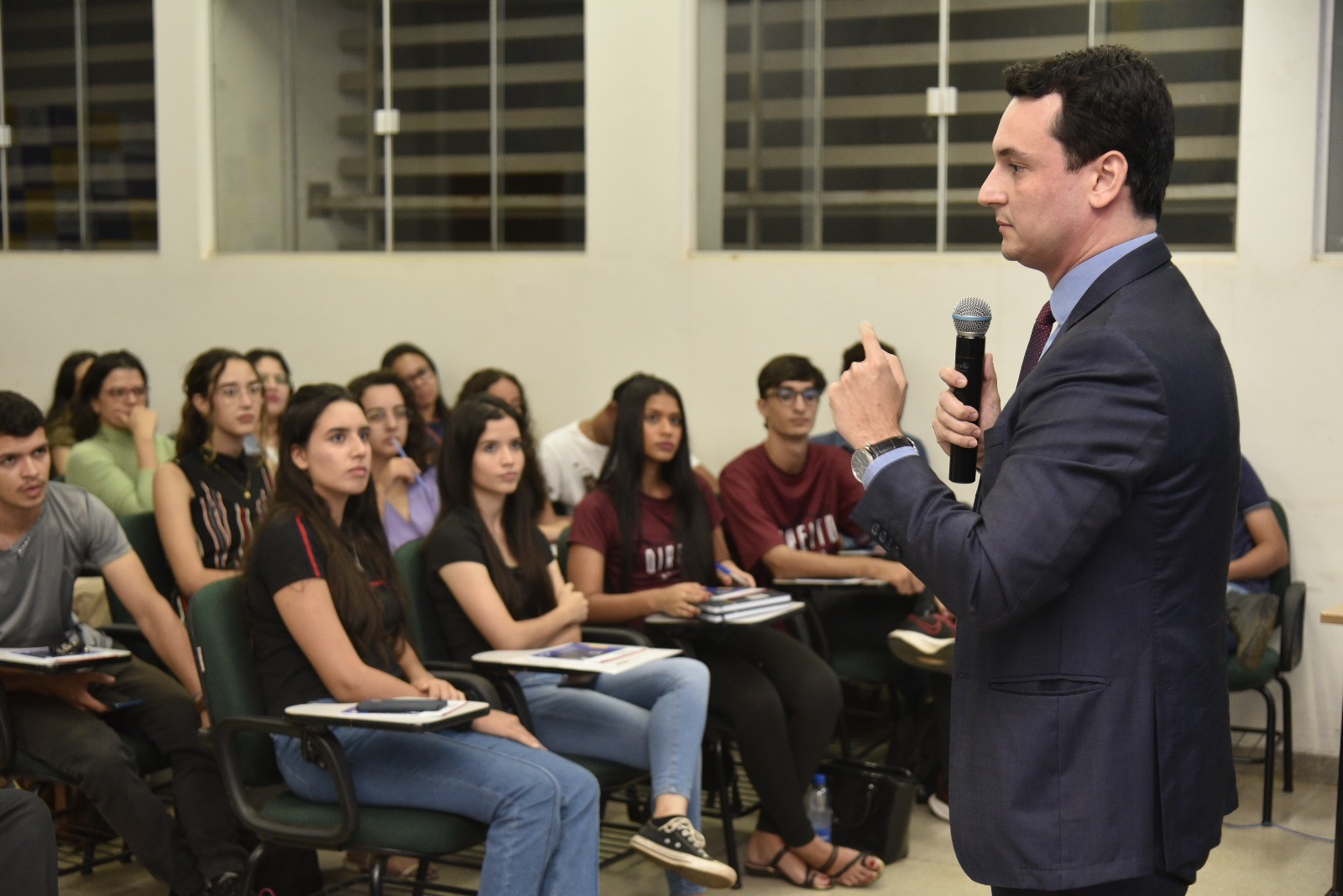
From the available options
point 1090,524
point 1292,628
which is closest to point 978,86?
point 1292,628

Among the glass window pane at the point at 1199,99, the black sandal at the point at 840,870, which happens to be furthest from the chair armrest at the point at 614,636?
the glass window pane at the point at 1199,99

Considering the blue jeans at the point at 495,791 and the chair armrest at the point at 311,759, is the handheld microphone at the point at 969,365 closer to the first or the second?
the blue jeans at the point at 495,791

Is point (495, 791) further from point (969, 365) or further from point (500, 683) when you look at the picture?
point (969, 365)

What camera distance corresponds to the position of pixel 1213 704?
57.5 inches

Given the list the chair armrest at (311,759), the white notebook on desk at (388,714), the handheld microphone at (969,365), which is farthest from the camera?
the chair armrest at (311,759)

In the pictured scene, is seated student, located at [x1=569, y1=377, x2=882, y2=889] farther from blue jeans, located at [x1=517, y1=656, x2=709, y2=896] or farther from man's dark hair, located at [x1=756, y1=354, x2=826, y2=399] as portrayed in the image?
man's dark hair, located at [x1=756, y1=354, x2=826, y2=399]

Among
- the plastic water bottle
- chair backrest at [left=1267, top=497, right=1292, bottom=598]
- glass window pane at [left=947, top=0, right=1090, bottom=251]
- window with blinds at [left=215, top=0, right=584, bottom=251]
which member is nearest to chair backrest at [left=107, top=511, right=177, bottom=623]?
the plastic water bottle

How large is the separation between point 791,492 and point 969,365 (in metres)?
2.85

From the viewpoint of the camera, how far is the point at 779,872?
362 centimetres

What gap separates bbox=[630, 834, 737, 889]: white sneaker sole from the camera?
2.99 m

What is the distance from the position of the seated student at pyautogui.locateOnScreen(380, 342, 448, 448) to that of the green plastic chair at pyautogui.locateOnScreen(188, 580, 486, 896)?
279cm

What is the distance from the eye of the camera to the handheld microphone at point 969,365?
5.15ft

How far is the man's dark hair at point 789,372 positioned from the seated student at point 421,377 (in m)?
1.74

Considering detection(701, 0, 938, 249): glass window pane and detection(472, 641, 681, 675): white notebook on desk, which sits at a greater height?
detection(701, 0, 938, 249): glass window pane
